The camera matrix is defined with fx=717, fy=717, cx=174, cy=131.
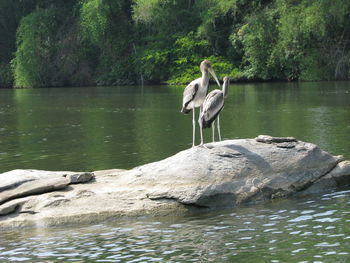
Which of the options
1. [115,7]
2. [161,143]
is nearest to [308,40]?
[115,7]

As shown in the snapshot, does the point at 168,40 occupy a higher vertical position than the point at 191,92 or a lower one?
higher

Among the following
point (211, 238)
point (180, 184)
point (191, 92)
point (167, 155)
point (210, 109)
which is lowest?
point (211, 238)

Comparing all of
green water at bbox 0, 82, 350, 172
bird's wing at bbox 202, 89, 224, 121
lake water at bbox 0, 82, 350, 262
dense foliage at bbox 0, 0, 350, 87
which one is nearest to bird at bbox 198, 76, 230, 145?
bird's wing at bbox 202, 89, 224, 121

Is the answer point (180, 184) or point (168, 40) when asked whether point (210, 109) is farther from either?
point (168, 40)

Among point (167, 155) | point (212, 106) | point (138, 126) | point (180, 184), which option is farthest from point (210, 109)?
point (138, 126)

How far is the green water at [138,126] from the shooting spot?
20.9 m

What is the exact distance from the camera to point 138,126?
29047mm

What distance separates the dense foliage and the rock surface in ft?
120

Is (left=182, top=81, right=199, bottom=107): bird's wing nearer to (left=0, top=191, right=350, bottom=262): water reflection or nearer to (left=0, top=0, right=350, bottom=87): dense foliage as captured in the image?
(left=0, top=191, right=350, bottom=262): water reflection

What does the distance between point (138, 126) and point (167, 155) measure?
346 inches

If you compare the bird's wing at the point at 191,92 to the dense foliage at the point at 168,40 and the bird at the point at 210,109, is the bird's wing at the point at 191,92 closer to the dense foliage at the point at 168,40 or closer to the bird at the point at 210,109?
the bird at the point at 210,109

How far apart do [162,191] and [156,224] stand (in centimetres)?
87

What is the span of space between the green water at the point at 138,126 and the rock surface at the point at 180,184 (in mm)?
4827

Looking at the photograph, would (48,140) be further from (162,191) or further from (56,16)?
(56,16)
